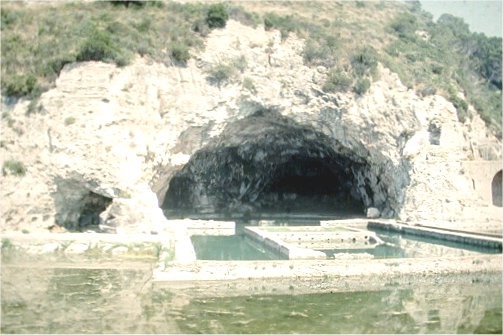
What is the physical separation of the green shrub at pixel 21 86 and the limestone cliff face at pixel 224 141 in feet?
1.57

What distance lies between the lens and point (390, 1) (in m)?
55.4

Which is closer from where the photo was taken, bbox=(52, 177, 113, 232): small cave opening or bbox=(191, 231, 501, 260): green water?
bbox=(191, 231, 501, 260): green water

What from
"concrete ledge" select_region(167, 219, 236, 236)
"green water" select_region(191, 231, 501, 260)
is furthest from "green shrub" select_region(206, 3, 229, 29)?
"green water" select_region(191, 231, 501, 260)

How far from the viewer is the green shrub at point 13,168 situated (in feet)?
66.6

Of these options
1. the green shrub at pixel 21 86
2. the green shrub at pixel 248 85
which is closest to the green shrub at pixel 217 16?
the green shrub at pixel 248 85

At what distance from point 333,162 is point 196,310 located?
79.4 ft

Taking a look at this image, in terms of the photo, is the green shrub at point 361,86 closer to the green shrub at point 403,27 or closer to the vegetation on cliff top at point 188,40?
the vegetation on cliff top at point 188,40

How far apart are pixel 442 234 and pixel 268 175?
16.2 m

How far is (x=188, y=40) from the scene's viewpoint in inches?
1005

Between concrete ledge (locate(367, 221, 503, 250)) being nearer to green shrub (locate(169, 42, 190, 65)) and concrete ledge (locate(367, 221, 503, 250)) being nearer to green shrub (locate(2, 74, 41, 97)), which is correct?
green shrub (locate(169, 42, 190, 65))

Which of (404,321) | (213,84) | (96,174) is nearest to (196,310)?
(404,321)

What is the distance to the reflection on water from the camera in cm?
1002

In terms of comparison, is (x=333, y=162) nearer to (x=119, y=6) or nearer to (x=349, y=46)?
(x=349, y=46)

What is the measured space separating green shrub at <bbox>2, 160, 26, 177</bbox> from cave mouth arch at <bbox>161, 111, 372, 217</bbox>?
9497 mm
